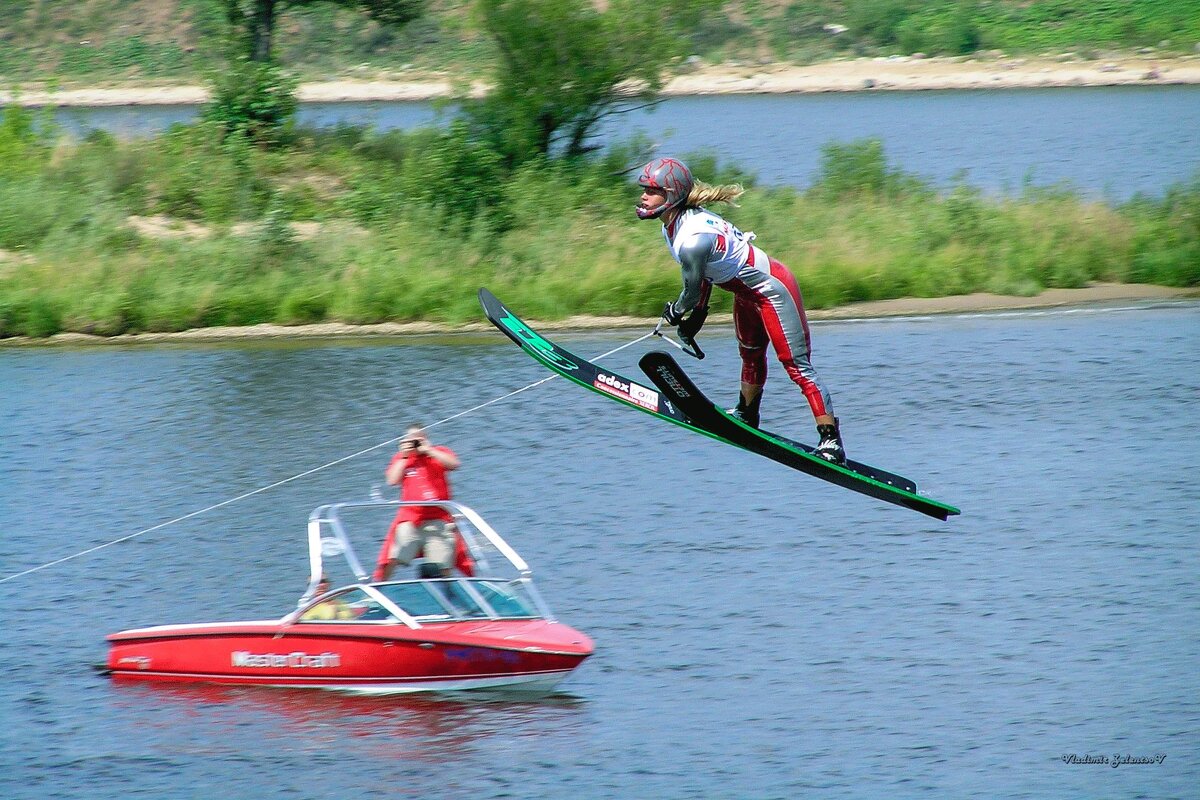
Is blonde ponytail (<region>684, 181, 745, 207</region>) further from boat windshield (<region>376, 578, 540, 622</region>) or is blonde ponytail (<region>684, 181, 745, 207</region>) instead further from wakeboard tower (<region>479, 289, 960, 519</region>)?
boat windshield (<region>376, 578, 540, 622</region>)

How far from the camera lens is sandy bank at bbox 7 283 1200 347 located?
114ft

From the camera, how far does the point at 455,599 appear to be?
16016 millimetres

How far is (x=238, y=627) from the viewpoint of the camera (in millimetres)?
16344

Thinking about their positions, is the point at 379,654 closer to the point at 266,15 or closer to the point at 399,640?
the point at 399,640

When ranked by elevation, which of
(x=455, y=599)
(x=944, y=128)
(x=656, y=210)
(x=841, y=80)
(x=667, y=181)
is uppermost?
(x=841, y=80)

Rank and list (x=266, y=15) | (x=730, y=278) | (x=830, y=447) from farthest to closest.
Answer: (x=266, y=15) → (x=830, y=447) → (x=730, y=278)

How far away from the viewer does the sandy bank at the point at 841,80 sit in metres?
71.4

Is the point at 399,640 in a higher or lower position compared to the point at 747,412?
lower

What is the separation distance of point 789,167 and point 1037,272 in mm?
13332

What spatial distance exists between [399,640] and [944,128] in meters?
49.6

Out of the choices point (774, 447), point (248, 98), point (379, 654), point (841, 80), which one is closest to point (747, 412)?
point (774, 447)

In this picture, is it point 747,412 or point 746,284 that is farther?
point 747,412

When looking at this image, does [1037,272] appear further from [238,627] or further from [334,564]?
[238,627]

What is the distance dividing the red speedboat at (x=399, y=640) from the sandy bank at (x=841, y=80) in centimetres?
5547
